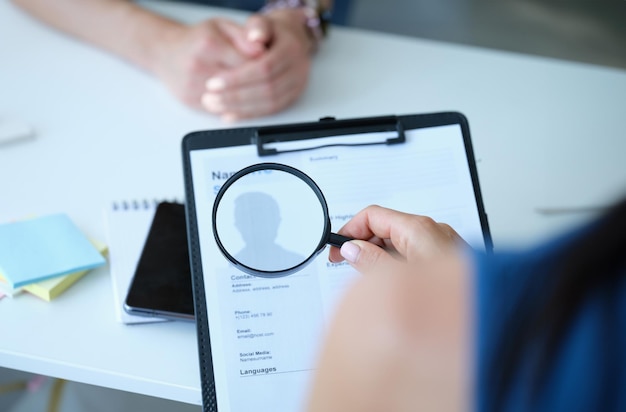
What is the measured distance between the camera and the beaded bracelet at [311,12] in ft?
4.80

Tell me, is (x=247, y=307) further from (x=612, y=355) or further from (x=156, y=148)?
(x=612, y=355)

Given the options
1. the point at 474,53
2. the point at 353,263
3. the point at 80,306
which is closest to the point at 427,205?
the point at 353,263

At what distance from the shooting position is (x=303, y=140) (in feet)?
3.30

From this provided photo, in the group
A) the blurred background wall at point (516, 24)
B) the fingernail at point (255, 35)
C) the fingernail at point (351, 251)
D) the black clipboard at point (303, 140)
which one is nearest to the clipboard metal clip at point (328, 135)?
the black clipboard at point (303, 140)

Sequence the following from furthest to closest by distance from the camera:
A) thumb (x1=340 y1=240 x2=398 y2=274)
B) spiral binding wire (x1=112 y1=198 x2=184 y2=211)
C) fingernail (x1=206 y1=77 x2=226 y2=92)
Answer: fingernail (x1=206 y1=77 x2=226 y2=92), spiral binding wire (x1=112 y1=198 x2=184 y2=211), thumb (x1=340 y1=240 x2=398 y2=274)

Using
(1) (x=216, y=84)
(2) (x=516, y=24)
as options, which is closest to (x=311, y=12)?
(1) (x=216, y=84)

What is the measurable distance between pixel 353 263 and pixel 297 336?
0.54 feet

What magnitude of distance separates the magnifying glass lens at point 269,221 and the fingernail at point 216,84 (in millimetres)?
457

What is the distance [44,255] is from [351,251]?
0.49m

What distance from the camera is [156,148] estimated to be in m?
1.26

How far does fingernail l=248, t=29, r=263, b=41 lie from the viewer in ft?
4.47

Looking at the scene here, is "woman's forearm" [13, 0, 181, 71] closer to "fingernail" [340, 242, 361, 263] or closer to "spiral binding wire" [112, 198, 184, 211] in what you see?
"spiral binding wire" [112, 198, 184, 211]

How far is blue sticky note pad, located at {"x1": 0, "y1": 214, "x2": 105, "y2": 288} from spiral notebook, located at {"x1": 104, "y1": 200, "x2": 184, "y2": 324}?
3 centimetres

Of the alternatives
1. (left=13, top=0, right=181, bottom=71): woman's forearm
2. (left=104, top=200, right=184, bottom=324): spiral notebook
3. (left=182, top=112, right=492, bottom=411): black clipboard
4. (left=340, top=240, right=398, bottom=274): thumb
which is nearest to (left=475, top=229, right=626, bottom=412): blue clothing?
(left=340, top=240, right=398, bottom=274): thumb
